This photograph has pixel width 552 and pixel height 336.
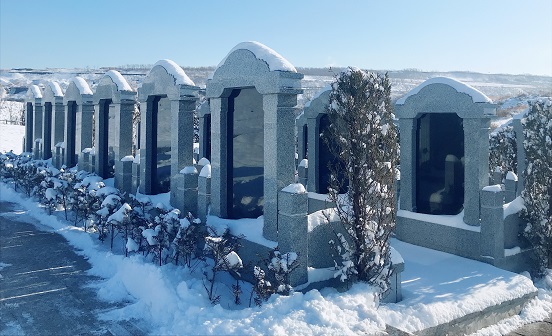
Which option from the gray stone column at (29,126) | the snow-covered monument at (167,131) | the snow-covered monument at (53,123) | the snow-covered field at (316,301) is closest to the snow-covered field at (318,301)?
the snow-covered field at (316,301)

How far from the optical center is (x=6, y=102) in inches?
2953

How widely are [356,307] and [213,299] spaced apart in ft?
6.65

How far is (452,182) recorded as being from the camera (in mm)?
10047

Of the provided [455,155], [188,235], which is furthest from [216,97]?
[455,155]

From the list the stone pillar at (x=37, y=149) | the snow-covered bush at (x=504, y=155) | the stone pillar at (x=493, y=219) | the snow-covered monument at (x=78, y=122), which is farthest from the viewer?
the stone pillar at (x=37, y=149)

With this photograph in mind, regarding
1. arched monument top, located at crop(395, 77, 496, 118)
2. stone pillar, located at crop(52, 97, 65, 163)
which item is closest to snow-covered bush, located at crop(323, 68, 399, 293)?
arched monument top, located at crop(395, 77, 496, 118)

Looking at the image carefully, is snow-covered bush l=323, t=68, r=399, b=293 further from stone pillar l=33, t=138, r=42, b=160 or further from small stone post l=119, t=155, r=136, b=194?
stone pillar l=33, t=138, r=42, b=160

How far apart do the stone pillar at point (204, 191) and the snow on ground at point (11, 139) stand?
2749 cm

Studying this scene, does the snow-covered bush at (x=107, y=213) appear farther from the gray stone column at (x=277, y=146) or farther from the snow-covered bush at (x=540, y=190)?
the snow-covered bush at (x=540, y=190)

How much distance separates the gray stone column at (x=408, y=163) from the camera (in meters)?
10.5

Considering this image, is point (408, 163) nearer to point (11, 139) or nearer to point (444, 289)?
point (444, 289)

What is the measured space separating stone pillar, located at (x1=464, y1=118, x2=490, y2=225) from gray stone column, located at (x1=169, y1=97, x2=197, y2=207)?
6.11 m

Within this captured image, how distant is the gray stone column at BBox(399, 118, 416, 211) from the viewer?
10.5 meters

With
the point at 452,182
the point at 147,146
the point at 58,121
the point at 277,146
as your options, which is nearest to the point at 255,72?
the point at 277,146
